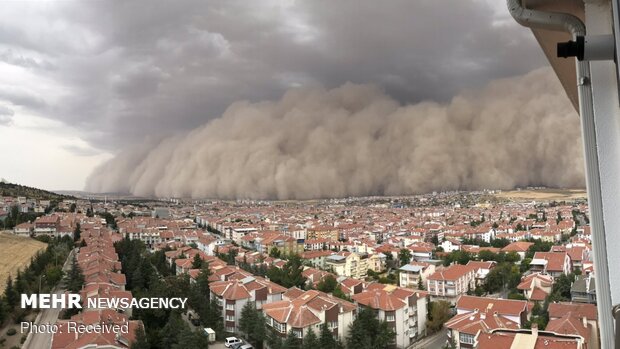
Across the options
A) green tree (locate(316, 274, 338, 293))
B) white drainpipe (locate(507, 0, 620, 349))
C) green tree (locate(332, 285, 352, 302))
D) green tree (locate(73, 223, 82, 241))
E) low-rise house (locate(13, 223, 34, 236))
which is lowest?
green tree (locate(332, 285, 352, 302))

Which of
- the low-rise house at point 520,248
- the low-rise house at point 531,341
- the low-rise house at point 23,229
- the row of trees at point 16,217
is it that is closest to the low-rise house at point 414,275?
the low-rise house at point 520,248

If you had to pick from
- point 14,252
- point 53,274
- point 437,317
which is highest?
point 14,252

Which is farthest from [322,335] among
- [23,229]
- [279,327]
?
[23,229]

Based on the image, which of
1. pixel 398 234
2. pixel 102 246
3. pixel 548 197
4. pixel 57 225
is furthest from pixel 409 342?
pixel 548 197

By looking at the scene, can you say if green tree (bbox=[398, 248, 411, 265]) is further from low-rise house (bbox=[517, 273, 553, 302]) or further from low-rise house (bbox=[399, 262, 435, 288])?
low-rise house (bbox=[517, 273, 553, 302])

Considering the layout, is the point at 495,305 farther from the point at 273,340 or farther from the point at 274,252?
the point at 274,252

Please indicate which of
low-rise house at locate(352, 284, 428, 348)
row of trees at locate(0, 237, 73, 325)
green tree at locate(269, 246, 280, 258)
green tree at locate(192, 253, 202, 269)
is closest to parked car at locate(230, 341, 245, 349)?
low-rise house at locate(352, 284, 428, 348)
